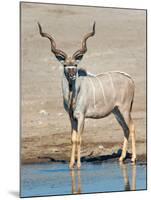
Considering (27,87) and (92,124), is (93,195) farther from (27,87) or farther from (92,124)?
(27,87)

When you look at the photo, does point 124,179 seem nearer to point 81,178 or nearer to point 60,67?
point 81,178

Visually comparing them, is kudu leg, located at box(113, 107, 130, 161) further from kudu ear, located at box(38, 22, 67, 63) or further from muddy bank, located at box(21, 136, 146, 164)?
kudu ear, located at box(38, 22, 67, 63)

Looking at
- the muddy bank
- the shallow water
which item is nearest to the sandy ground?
the muddy bank

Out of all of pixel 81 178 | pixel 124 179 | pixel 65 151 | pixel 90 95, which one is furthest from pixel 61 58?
pixel 124 179

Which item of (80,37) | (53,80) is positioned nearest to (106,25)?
(80,37)

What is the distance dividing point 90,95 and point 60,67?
17.5 inches

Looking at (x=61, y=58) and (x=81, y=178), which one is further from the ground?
(x=61, y=58)

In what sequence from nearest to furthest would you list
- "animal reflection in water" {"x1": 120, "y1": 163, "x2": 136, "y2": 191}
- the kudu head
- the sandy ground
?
1. the sandy ground
2. the kudu head
3. "animal reflection in water" {"x1": 120, "y1": 163, "x2": 136, "y2": 191}

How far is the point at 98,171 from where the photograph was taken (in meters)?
7.88

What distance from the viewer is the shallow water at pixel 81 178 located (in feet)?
Answer: 24.8

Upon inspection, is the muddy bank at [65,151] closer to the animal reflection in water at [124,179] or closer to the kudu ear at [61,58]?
the animal reflection in water at [124,179]

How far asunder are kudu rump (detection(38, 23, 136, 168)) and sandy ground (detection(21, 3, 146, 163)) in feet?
0.18

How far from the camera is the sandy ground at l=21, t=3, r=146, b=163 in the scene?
753 cm

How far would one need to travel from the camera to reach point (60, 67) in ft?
25.2
